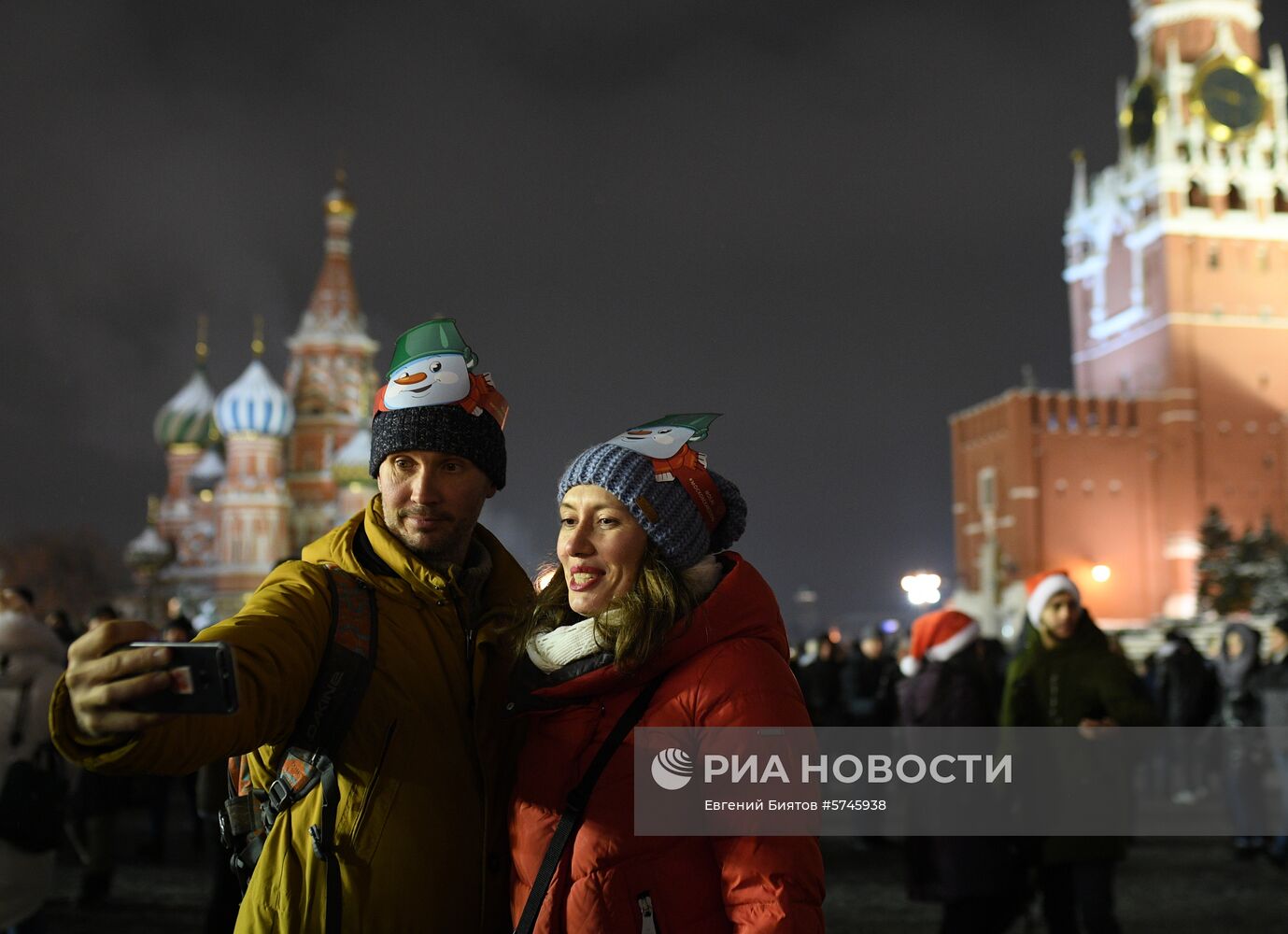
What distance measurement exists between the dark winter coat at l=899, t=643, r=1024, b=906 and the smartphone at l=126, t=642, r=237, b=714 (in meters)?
3.13

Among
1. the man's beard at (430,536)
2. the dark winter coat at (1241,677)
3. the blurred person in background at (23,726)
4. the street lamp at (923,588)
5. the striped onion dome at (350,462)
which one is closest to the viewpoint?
the man's beard at (430,536)

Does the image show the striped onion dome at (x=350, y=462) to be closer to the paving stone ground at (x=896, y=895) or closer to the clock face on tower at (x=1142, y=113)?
the clock face on tower at (x=1142, y=113)

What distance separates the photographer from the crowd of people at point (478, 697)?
6.64ft

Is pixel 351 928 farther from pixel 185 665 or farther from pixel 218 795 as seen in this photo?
pixel 218 795

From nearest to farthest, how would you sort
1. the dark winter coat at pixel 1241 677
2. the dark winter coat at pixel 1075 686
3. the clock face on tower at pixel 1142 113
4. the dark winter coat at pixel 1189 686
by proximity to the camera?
the dark winter coat at pixel 1075 686 < the dark winter coat at pixel 1241 677 < the dark winter coat at pixel 1189 686 < the clock face on tower at pixel 1142 113

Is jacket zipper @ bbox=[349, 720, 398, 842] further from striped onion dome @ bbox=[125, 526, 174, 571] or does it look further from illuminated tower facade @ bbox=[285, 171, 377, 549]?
striped onion dome @ bbox=[125, 526, 174, 571]

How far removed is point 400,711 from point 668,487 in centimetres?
61

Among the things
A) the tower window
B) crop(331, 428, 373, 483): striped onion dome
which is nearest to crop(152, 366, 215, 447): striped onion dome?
crop(331, 428, 373, 483): striped onion dome

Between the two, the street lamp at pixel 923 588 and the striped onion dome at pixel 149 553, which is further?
the striped onion dome at pixel 149 553

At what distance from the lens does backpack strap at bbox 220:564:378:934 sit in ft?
6.73

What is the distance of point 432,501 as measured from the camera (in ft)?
7.78

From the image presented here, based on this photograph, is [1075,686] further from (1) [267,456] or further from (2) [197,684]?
(1) [267,456]

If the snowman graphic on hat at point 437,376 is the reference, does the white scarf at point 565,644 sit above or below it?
below

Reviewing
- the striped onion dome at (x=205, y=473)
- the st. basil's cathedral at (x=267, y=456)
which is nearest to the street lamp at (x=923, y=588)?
the st. basil's cathedral at (x=267, y=456)
